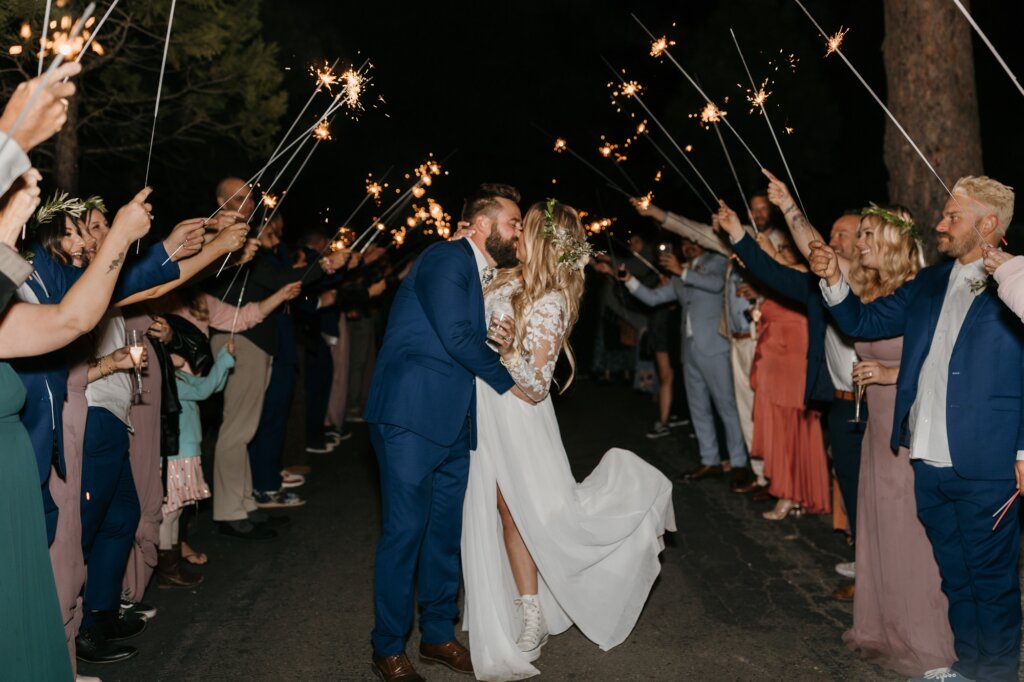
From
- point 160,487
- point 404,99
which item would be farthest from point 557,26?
point 160,487

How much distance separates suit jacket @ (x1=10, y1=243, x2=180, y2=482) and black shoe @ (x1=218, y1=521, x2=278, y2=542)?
143 inches

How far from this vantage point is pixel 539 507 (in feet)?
16.5

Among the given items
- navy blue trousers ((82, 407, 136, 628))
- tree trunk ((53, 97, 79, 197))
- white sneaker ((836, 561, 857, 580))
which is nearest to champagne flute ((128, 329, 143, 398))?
navy blue trousers ((82, 407, 136, 628))

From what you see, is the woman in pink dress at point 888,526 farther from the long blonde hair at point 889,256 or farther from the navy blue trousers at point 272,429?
the navy blue trousers at point 272,429

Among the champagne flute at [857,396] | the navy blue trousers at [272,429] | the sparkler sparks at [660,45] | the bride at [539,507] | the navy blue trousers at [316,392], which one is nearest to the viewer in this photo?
the bride at [539,507]

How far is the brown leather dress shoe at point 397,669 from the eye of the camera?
4621 millimetres

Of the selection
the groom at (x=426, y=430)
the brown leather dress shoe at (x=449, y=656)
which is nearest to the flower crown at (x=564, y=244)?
the groom at (x=426, y=430)

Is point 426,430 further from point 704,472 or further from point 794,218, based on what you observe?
point 704,472

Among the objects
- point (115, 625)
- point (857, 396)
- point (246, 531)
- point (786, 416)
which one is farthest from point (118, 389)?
point (786, 416)

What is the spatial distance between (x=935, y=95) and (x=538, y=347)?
5.06m

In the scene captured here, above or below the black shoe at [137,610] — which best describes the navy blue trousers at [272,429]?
above

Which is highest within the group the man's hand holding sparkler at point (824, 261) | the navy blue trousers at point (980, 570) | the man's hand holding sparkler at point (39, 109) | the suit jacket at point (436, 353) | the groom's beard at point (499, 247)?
the man's hand holding sparkler at point (39, 109)

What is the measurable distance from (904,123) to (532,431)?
16.9 feet

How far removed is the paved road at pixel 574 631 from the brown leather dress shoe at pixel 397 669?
0.16 m
